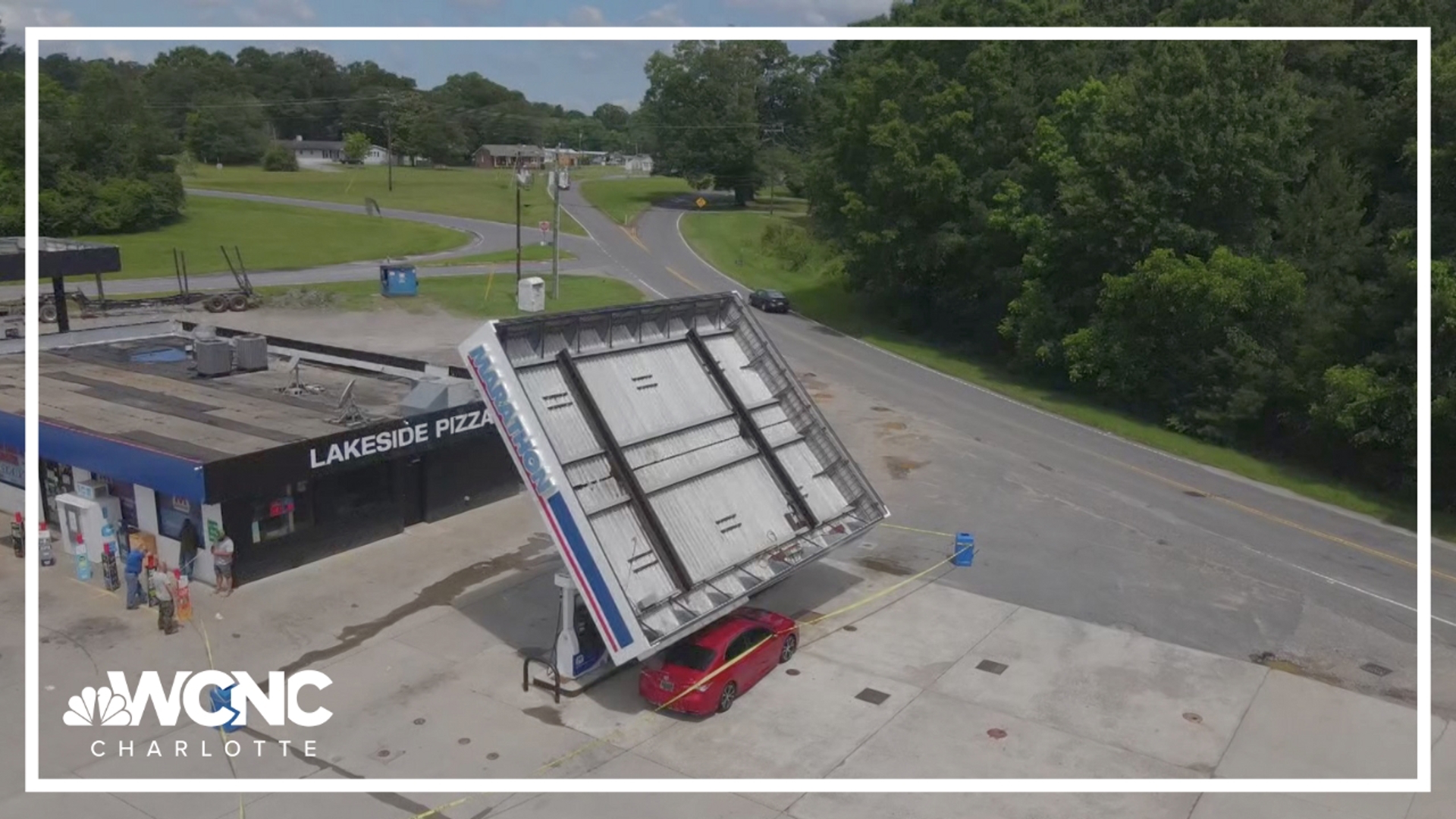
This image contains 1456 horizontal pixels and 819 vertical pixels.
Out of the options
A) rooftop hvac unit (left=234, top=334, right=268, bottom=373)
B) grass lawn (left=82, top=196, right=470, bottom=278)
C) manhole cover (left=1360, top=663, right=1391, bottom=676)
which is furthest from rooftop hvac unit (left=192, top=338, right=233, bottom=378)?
grass lawn (left=82, top=196, right=470, bottom=278)

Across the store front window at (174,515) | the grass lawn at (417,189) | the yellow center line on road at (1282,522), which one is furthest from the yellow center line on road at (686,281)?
the store front window at (174,515)

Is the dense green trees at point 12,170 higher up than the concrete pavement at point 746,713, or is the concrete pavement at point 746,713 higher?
the dense green trees at point 12,170

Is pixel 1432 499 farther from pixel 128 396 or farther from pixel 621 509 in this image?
pixel 128 396

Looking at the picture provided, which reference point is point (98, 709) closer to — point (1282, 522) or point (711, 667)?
point (711, 667)

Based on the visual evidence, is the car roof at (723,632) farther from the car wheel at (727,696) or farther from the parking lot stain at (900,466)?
the parking lot stain at (900,466)

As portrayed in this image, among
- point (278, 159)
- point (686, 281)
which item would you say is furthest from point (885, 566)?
point (278, 159)
